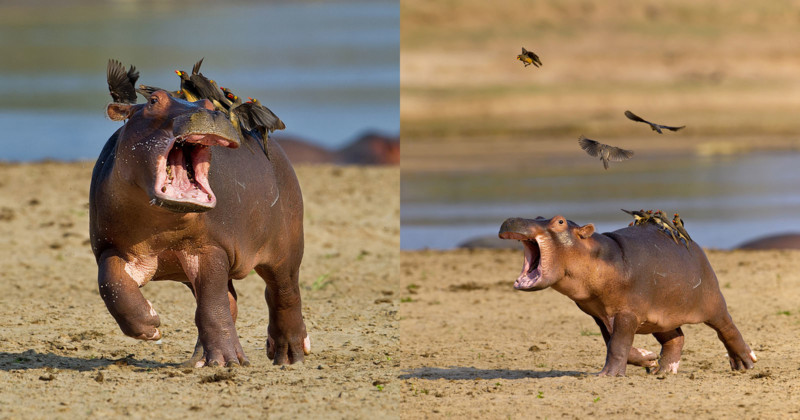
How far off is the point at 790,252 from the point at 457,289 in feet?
11.6

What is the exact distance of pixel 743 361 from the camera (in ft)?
23.3

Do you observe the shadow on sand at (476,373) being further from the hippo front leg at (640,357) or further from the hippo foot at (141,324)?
the hippo foot at (141,324)

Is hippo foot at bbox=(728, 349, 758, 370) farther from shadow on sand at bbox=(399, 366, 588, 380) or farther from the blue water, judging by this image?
the blue water

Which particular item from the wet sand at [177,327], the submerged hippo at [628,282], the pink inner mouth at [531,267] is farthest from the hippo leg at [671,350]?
the wet sand at [177,327]

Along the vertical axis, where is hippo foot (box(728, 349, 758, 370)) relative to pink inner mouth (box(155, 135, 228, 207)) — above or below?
below

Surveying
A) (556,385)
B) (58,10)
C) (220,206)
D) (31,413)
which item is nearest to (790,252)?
(556,385)

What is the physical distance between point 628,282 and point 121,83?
2.96m

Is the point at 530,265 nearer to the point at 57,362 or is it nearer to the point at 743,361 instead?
the point at 743,361

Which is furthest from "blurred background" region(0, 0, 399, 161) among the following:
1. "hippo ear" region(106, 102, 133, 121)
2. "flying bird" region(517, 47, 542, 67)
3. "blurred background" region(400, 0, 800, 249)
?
"hippo ear" region(106, 102, 133, 121)

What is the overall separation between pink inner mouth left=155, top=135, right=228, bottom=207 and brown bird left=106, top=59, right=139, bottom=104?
0.88m

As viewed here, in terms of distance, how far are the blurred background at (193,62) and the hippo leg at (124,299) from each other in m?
12.8

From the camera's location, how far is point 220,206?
6.08 meters

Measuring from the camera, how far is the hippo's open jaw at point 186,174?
17.8 feet

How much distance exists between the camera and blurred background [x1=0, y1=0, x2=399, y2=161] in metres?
22.8
